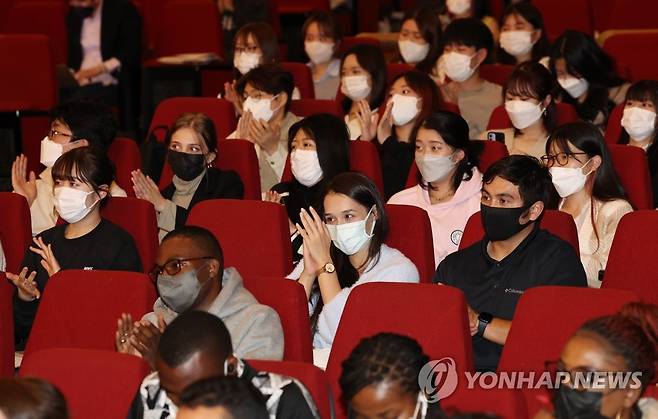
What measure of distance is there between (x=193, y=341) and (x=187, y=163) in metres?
2.52

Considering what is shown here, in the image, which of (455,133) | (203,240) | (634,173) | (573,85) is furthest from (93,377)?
(573,85)

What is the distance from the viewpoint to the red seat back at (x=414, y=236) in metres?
4.48

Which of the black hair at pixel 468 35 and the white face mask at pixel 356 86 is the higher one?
the black hair at pixel 468 35

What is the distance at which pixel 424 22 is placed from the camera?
7.68m

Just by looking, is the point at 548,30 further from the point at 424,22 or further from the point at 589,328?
the point at 589,328

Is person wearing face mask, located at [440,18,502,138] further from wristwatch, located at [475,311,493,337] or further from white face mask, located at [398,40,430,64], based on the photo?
wristwatch, located at [475,311,493,337]

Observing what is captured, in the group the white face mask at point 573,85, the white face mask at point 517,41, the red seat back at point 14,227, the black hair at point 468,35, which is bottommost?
the red seat back at point 14,227

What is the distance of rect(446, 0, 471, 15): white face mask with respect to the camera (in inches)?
329

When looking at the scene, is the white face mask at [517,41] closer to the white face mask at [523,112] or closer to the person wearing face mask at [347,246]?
the white face mask at [523,112]

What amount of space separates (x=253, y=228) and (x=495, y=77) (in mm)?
3013

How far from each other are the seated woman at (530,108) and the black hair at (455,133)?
83 cm

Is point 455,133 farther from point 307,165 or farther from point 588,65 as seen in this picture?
point 588,65

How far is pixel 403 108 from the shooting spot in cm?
610

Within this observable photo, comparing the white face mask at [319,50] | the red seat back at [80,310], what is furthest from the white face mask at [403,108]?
the red seat back at [80,310]
